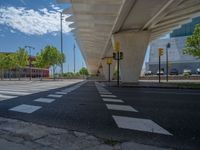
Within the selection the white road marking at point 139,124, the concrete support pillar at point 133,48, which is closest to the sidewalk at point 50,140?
the white road marking at point 139,124

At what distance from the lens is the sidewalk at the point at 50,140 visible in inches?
165

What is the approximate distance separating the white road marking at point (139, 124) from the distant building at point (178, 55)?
88571mm

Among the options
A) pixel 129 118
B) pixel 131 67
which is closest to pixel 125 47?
pixel 131 67

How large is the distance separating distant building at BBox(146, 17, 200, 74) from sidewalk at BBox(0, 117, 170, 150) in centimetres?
9012

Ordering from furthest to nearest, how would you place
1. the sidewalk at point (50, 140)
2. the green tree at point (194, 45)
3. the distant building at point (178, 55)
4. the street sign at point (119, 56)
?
1. the distant building at point (178, 55)
2. the green tree at point (194, 45)
3. the street sign at point (119, 56)
4. the sidewalk at point (50, 140)

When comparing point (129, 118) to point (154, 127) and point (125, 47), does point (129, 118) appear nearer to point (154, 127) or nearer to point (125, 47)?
point (154, 127)

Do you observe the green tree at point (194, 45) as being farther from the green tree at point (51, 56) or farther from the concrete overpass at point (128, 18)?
the green tree at point (51, 56)

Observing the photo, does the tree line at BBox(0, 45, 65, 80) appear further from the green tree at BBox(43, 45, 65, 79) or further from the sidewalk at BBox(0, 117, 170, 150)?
the sidewalk at BBox(0, 117, 170, 150)

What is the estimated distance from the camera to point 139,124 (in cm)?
595

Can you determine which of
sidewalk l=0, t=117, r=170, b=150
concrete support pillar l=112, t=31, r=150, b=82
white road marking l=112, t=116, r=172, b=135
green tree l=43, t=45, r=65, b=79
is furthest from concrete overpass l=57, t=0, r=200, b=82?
green tree l=43, t=45, r=65, b=79

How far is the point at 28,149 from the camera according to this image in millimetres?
4121

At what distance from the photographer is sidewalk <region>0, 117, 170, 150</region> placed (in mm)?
4199

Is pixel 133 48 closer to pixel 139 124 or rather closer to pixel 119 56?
pixel 119 56

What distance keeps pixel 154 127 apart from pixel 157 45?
4048 inches
